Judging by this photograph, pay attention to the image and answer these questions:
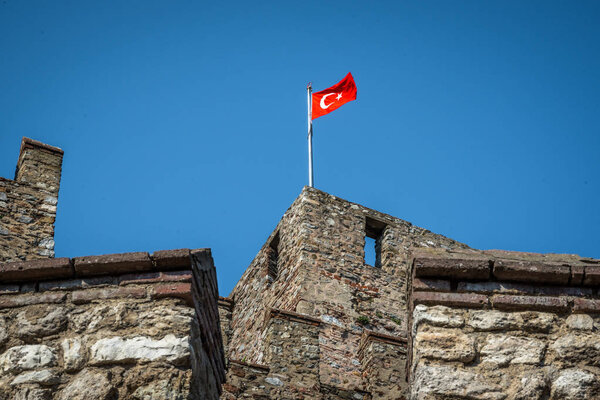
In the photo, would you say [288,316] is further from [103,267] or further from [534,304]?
[534,304]

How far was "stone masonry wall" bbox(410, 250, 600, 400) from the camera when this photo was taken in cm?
483

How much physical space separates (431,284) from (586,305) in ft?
2.97

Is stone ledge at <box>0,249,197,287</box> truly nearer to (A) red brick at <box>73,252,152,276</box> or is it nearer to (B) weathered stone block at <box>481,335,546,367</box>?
(A) red brick at <box>73,252,152,276</box>

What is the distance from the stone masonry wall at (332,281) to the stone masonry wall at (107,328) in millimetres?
8718

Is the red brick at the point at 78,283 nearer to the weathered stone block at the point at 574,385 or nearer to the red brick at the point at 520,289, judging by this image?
the red brick at the point at 520,289

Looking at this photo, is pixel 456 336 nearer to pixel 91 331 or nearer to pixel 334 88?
pixel 91 331

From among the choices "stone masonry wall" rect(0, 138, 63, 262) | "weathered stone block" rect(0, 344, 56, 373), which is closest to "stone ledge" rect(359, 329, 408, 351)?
"stone masonry wall" rect(0, 138, 63, 262)

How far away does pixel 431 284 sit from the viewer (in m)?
5.29

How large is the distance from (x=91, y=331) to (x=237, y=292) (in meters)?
13.4

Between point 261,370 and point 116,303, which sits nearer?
point 116,303

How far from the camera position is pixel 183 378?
478 centimetres

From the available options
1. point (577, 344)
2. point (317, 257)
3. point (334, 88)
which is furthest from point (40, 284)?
point (334, 88)

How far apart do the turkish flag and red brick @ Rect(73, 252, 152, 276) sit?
14784mm

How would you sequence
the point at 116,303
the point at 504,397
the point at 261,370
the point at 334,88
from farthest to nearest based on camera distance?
the point at 334,88, the point at 261,370, the point at 116,303, the point at 504,397
